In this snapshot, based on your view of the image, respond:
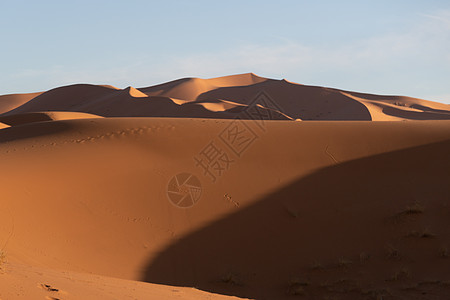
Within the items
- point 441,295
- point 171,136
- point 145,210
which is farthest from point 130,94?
point 441,295

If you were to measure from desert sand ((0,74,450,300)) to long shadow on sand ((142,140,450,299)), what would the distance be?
0.03m

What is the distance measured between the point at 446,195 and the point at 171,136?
779 centimetres

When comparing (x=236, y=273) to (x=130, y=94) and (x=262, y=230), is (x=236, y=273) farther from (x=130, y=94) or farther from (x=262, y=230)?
(x=130, y=94)

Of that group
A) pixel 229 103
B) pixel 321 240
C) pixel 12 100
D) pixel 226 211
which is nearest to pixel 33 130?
pixel 226 211

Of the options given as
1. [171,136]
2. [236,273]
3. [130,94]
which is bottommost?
[236,273]

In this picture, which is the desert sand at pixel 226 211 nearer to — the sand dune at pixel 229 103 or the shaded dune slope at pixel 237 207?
the shaded dune slope at pixel 237 207

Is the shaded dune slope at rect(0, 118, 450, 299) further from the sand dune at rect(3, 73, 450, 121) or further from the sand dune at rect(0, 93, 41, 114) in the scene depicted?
the sand dune at rect(0, 93, 41, 114)

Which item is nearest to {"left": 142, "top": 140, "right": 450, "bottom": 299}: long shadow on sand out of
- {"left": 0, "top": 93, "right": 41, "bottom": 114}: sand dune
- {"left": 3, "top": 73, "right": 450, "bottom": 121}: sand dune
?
{"left": 3, "top": 73, "right": 450, "bottom": 121}: sand dune

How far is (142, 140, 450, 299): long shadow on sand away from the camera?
323 inches

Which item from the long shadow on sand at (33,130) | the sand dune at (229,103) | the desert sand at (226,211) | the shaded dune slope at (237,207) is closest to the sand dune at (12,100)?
the sand dune at (229,103)

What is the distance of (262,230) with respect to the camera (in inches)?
393

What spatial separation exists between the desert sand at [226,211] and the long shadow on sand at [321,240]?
1.3 inches

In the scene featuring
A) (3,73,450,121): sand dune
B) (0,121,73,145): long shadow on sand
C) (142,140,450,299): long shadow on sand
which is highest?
(3,73,450,121): sand dune

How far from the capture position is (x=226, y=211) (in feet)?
35.3
